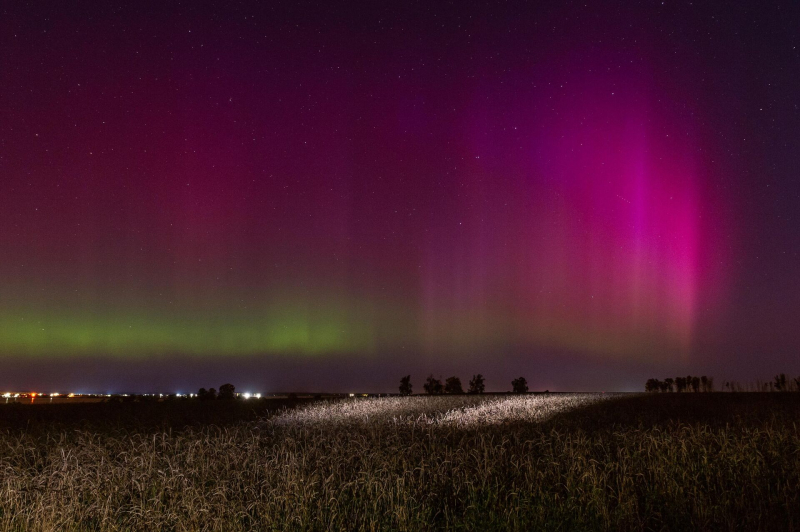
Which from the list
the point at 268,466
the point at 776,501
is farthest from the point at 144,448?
the point at 776,501

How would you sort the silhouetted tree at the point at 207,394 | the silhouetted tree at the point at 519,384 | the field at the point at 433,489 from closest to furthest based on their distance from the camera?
the field at the point at 433,489, the silhouetted tree at the point at 207,394, the silhouetted tree at the point at 519,384

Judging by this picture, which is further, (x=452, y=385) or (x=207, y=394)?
(x=452, y=385)

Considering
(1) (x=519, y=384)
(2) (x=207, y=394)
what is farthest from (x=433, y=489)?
(1) (x=519, y=384)

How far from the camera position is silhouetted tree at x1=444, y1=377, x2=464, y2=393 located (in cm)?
9834

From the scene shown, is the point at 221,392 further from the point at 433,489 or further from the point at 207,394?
the point at 433,489

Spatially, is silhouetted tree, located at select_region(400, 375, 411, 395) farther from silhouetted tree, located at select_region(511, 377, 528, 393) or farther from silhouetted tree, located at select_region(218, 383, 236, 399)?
silhouetted tree, located at select_region(218, 383, 236, 399)

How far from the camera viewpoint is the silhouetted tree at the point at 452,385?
9834cm

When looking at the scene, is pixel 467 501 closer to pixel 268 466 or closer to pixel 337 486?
pixel 337 486

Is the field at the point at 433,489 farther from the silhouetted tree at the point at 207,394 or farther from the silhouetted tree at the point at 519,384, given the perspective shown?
the silhouetted tree at the point at 519,384

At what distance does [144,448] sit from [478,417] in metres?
10.6

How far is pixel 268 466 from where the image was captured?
370 inches

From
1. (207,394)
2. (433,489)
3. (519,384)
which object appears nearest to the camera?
(433,489)

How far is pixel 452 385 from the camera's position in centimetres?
9969

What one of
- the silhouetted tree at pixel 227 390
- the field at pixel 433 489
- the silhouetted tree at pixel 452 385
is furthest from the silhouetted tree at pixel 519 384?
the field at pixel 433 489
